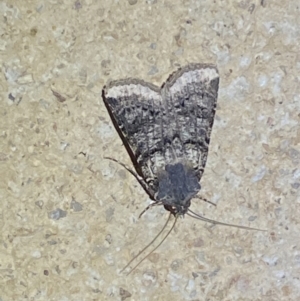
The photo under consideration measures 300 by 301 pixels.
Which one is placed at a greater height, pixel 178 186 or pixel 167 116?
pixel 167 116

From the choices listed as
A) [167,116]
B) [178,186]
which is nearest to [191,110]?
[167,116]

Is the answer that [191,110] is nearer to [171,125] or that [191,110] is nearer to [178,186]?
[171,125]

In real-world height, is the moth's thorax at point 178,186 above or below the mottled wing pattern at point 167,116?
below

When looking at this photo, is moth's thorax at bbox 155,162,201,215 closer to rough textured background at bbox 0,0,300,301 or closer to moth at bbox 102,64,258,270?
moth at bbox 102,64,258,270

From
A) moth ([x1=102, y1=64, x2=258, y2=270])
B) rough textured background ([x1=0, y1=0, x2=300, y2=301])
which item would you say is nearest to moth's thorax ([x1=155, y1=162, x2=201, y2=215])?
moth ([x1=102, y1=64, x2=258, y2=270])

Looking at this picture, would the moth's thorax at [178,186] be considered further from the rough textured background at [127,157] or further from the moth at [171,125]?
the rough textured background at [127,157]

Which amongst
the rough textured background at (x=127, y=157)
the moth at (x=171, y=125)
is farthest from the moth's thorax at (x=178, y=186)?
the rough textured background at (x=127, y=157)
